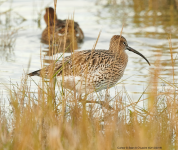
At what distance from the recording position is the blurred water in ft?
27.1

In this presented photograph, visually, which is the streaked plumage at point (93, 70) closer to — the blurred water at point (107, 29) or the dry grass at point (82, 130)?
the blurred water at point (107, 29)

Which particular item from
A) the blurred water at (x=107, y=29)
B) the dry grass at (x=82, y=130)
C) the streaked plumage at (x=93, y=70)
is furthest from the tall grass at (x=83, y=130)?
the blurred water at (x=107, y=29)

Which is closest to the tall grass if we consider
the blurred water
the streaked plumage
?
the streaked plumage

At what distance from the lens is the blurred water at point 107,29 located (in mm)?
8266

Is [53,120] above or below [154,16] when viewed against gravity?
below

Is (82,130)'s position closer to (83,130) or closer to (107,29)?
(83,130)

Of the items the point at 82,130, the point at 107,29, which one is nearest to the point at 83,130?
the point at 82,130

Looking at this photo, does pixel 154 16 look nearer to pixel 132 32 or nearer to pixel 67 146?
pixel 132 32

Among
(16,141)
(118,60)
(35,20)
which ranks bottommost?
(16,141)

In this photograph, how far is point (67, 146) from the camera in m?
3.55

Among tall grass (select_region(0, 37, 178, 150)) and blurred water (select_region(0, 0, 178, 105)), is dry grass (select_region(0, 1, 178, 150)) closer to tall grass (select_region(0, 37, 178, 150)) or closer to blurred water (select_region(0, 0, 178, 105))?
tall grass (select_region(0, 37, 178, 150))

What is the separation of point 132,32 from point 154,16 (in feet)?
7.73

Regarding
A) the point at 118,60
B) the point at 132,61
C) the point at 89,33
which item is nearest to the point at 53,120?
the point at 118,60

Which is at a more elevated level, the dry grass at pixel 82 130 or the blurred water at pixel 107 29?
the blurred water at pixel 107 29
